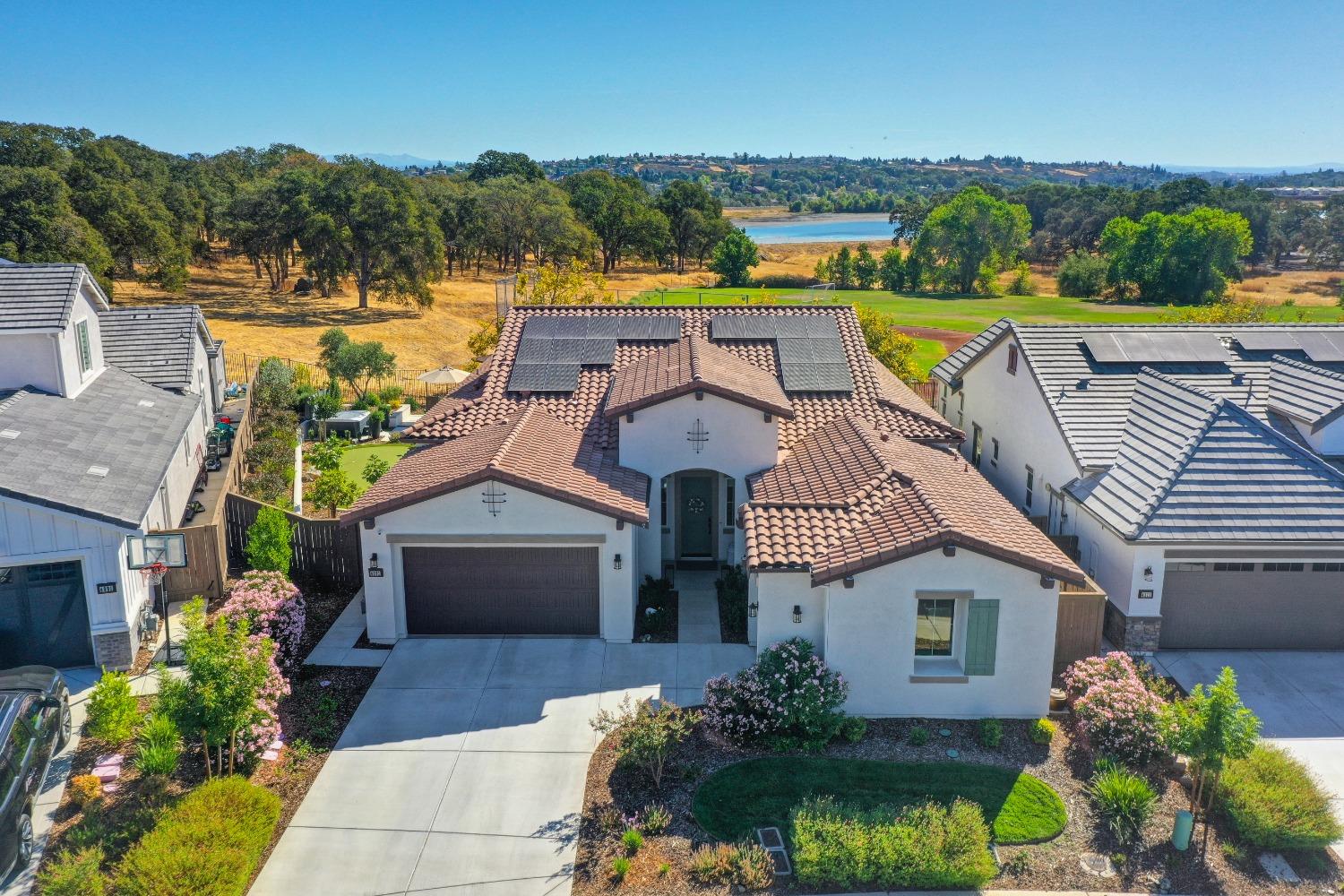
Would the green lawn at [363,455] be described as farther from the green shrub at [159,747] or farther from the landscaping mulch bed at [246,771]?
the green shrub at [159,747]

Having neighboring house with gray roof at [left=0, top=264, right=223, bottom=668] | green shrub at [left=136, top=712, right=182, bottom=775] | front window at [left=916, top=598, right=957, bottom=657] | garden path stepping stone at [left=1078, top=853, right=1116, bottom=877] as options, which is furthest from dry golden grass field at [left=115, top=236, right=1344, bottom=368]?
garden path stepping stone at [left=1078, top=853, right=1116, bottom=877]

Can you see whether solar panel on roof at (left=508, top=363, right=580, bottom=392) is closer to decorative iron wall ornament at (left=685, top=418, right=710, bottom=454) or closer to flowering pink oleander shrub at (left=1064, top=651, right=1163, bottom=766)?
decorative iron wall ornament at (left=685, top=418, right=710, bottom=454)

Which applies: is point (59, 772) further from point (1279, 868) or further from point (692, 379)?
point (1279, 868)

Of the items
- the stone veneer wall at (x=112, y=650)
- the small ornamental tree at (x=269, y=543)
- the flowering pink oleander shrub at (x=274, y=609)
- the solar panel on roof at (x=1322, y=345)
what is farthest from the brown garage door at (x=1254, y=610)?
the stone veneer wall at (x=112, y=650)

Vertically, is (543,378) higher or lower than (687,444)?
higher

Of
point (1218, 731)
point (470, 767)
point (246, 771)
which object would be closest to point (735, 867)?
point (470, 767)
